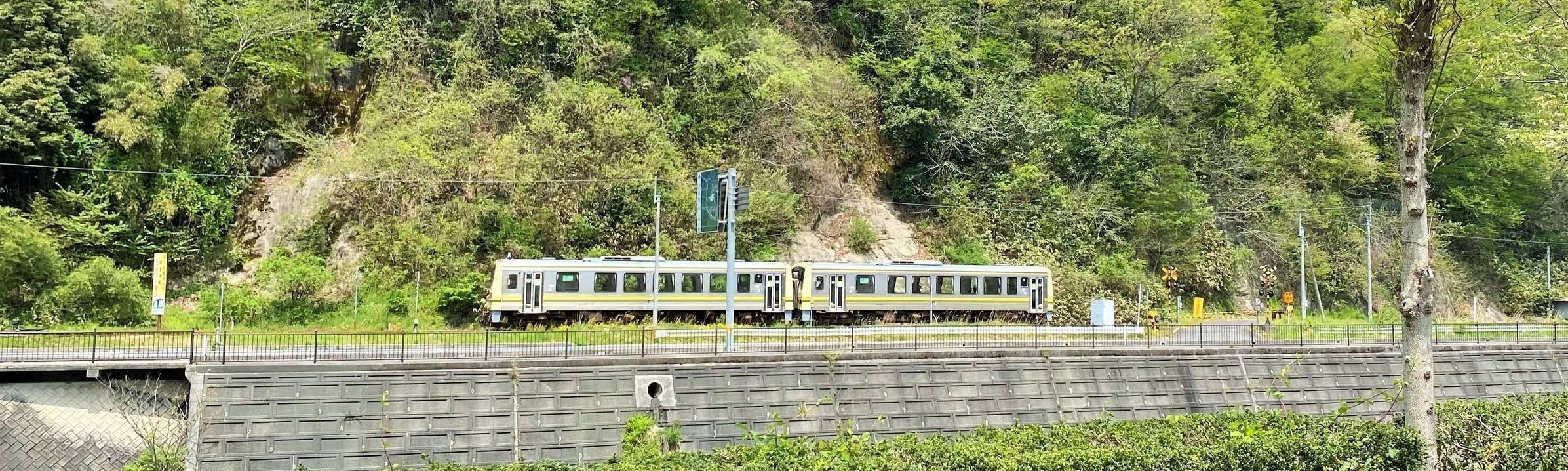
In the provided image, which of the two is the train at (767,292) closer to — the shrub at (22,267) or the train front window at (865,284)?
the train front window at (865,284)

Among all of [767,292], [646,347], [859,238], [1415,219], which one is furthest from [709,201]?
[1415,219]

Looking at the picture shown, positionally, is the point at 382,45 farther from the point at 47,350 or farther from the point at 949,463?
the point at 949,463

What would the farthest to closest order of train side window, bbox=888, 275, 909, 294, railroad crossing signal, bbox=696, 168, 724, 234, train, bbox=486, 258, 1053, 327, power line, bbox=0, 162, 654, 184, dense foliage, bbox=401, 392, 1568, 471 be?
train side window, bbox=888, 275, 909, 294
train, bbox=486, 258, 1053, 327
power line, bbox=0, 162, 654, 184
railroad crossing signal, bbox=696, 168, 724, 234
dense foliage, bbox=401, 392, 1568, 471

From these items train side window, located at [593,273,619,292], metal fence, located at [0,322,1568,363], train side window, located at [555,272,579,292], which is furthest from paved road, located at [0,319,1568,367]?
train side window, located at [593,273,619,292]

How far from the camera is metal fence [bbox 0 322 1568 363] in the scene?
16.3 meters

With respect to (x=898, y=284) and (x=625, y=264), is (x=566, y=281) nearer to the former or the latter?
(x=625, y=264)

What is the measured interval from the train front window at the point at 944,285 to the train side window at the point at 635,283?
898 cm

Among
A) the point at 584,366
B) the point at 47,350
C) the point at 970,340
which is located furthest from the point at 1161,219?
the point at 47,350

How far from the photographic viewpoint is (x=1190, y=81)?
1496 inches

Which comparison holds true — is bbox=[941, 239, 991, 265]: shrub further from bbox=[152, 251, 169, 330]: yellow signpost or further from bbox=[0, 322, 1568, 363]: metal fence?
bbox=[152, 251, 169, 330]: yellow signpost

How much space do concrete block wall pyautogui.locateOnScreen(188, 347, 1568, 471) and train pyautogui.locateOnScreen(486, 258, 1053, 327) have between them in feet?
23.4

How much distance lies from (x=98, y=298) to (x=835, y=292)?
19.1 metres

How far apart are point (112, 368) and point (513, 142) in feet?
47.0

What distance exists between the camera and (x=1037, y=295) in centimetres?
3027
